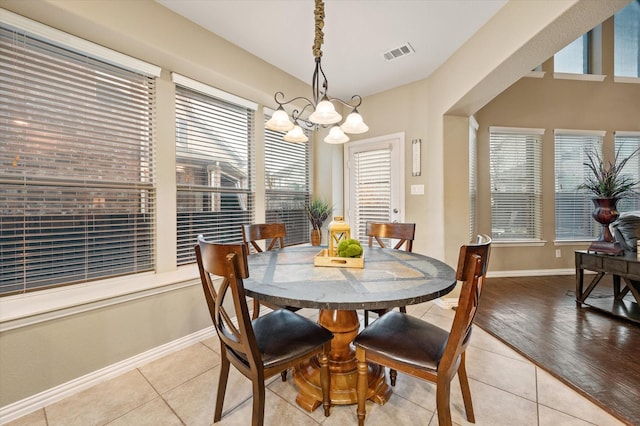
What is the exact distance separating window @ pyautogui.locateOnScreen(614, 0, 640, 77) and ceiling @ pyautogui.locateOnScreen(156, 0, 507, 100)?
13.0ft

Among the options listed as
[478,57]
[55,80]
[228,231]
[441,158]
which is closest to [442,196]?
[441,158]

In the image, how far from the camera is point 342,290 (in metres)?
1.22

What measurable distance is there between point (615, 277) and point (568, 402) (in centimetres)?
239

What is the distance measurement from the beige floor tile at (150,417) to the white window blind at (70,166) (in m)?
1.00

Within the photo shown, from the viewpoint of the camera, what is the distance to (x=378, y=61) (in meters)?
2.88

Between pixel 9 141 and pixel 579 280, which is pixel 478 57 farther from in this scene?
pixel 9 141

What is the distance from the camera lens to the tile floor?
144 cm

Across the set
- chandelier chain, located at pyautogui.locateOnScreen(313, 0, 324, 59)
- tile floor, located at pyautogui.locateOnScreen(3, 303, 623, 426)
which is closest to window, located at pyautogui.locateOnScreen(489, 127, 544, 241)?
tile floor, located at pyautogui.locateOnScreen(3, 303, 623, 426)

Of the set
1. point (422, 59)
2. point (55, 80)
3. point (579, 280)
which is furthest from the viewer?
point (579, 280)

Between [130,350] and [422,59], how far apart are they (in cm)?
377

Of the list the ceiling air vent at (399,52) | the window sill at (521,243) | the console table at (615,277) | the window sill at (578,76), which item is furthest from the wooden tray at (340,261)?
the window sill at (578,76)

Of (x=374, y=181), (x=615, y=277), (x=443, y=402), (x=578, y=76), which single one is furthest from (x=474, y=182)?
(x=443, y=402)

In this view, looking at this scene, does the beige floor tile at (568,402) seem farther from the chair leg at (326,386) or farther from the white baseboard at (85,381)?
the white baseboard at (85,381)

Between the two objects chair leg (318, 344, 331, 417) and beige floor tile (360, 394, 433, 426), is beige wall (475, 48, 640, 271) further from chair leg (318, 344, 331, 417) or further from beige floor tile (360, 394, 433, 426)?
chair leg (318, 344, 331, 417)
